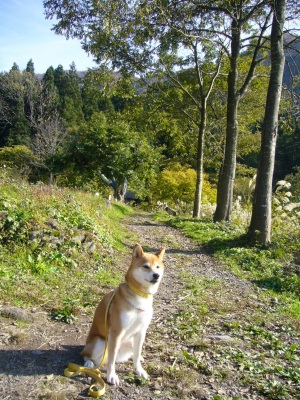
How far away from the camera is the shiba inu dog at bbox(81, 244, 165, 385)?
3027 mm

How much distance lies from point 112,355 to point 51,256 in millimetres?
3037

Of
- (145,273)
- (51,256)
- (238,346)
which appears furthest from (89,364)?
(51,256)

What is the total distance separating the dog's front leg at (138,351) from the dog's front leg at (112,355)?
0.67 ft

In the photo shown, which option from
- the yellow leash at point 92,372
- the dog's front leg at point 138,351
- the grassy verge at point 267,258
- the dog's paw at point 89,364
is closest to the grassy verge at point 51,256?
the dog's paw at point 89,364

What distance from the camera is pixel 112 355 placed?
302 centimetres

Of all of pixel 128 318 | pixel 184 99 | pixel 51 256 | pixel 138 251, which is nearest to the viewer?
pixel 128 318

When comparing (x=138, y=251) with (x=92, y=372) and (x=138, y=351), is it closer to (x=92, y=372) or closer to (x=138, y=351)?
(x=138, y=351)

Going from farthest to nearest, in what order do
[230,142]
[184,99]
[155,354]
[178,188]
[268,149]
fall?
[178,188] < [184,99] < [230,142] < [268,149] < [155,354]

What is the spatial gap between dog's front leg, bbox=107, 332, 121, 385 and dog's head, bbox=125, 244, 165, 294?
46 cm

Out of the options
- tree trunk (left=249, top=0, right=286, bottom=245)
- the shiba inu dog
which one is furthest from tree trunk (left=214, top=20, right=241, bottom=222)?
the shiba inu dog

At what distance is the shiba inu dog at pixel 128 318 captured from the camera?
9.93ft

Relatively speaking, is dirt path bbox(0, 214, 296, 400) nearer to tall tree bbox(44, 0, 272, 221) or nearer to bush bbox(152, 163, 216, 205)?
tall tree bbox(44, 0, 272, 221)

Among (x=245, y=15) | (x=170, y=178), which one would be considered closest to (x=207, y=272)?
(x=245, y=15)

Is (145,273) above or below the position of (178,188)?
below
